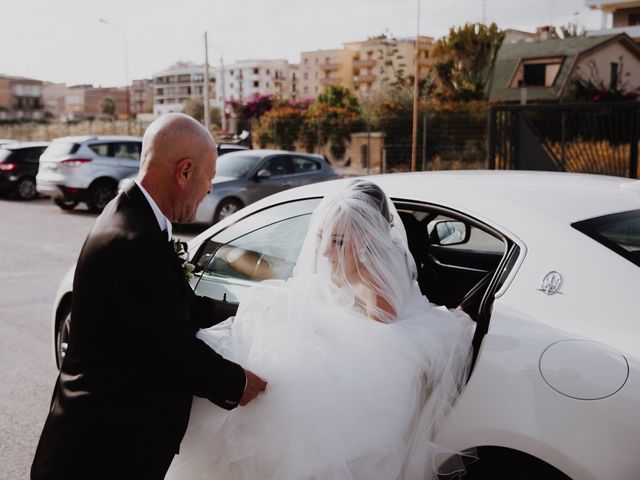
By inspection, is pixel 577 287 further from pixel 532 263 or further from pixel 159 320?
pixel 159 320

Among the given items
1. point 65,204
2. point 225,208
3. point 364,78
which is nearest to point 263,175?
point 225,208

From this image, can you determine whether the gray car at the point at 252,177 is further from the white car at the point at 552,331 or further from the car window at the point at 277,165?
the white car at the point at 552,331

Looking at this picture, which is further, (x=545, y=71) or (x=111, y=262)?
(x=545, y=71)

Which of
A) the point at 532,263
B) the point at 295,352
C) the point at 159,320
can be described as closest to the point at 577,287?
the point at 532,263

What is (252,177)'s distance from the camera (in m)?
13.1

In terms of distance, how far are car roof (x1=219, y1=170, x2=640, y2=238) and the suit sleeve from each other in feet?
3.87

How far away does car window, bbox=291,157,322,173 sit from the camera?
14.1 meters

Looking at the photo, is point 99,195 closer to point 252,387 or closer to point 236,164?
point 236,164

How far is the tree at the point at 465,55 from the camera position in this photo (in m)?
33.8

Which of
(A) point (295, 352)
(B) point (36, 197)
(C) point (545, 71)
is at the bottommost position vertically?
(B) point (36, 197)

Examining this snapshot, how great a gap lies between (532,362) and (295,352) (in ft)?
2.68

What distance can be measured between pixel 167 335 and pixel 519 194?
1526mm

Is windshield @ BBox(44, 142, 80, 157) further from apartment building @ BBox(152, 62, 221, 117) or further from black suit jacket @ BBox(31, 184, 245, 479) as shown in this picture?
apartment building @ BBox(152, 62, 221, 117)

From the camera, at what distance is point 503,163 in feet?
43.0
